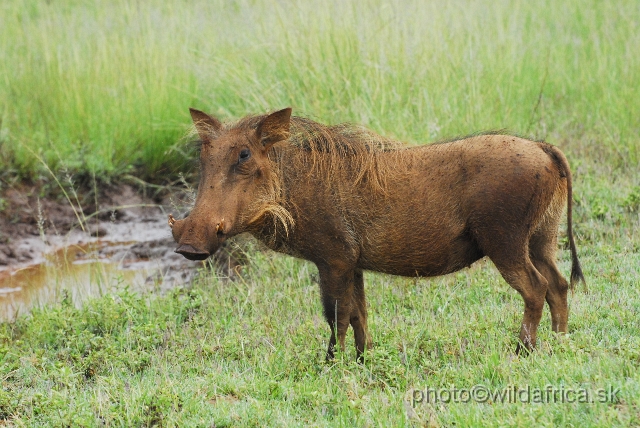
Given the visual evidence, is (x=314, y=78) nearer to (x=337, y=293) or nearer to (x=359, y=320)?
(x=359, y=320)

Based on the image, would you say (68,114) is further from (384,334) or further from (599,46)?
(599,46)

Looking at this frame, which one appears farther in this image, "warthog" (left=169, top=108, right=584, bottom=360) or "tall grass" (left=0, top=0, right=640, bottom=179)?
"tall grass" (left=0, top=0, right=640, bottom=179)

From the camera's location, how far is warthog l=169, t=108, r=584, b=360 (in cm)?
387

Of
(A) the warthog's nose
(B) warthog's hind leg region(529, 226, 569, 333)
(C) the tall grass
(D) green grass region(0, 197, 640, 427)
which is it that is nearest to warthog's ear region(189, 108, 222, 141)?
(A) the warthog's nose

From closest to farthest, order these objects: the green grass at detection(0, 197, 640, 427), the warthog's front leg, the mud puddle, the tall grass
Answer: the green grass at detection(0, 197, 640, 427) < the warthog's front leg < the mud puddle < the tall grass

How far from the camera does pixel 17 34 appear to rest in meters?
9.22

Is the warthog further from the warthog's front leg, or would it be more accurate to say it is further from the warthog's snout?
the warthog's snout

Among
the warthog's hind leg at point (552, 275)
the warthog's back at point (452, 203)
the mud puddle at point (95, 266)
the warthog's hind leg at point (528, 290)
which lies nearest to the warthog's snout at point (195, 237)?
the warthog's back at point (452, 203)

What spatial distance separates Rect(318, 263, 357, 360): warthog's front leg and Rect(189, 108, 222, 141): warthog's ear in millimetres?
804

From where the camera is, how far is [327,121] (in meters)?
6.56

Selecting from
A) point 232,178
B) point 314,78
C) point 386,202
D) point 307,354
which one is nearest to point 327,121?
point 314,78

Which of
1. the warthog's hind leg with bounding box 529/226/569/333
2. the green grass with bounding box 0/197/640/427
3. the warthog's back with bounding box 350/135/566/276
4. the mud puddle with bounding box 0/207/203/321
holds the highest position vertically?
the warthog's back with bounding box 350/135/566/276

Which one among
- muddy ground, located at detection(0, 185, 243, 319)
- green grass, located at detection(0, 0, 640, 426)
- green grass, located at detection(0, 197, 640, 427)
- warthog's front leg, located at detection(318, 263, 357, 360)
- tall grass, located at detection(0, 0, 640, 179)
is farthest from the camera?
tall grass, located at detection(0, 0, 640, 179)

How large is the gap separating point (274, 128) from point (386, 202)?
63cm
